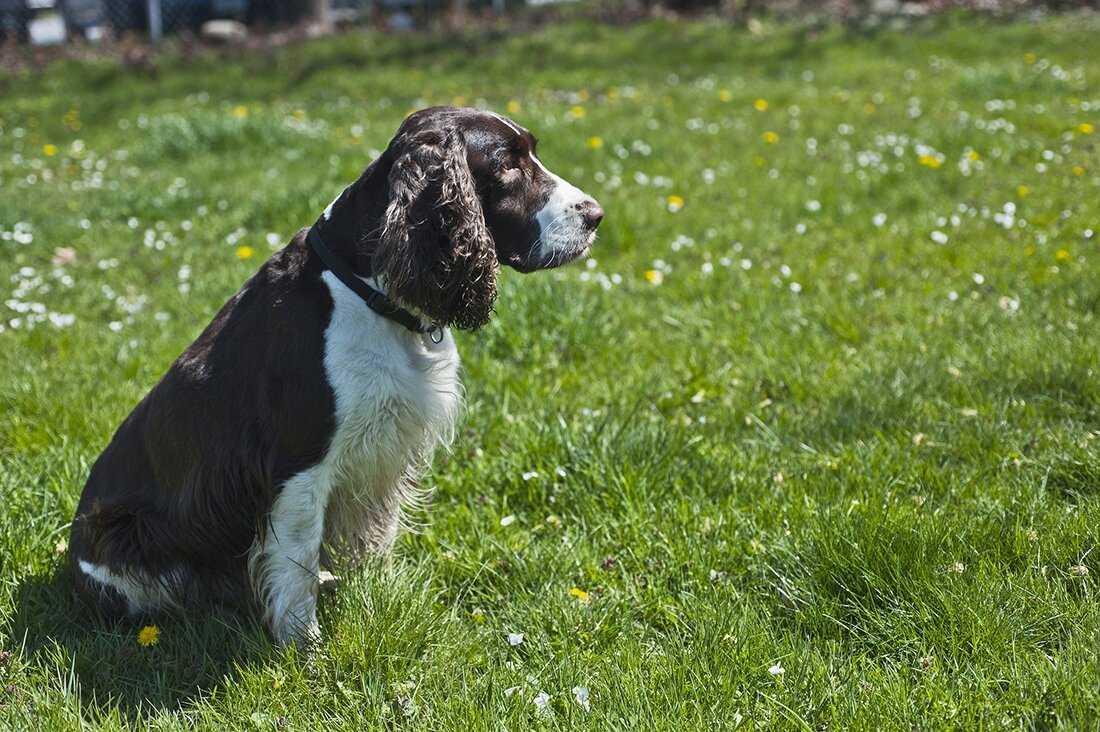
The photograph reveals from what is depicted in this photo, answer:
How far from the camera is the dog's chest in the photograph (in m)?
2.79

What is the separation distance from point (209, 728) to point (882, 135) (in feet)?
22.4

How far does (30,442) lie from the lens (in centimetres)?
381

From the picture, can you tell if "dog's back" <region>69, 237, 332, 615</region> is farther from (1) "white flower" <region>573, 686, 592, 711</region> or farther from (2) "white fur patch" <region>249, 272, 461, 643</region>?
(1) "white flower" <region>573, 686, 592, 711</region>

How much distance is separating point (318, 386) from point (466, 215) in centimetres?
64

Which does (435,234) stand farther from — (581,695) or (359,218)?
(581,695)

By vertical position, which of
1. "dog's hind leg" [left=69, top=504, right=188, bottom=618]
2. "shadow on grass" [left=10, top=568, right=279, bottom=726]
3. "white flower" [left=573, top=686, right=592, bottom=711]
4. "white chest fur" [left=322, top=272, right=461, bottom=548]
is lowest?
"shadow on grass" [left=10, top=568, right=279, bottom=726]

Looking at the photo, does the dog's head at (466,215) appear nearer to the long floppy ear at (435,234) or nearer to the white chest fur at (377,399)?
the long floppy ear at (435,234)

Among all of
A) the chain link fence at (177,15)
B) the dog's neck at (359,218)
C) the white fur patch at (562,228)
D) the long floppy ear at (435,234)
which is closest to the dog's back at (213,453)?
the dog's neck at (359,218)

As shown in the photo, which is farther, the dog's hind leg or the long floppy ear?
the dog's hind leg

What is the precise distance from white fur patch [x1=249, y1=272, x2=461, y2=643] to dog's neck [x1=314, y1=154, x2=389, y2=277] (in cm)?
9

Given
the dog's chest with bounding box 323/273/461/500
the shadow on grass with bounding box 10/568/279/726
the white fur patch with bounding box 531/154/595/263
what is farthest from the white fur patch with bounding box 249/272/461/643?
the white fur patch with bounding box 531/154/595/263

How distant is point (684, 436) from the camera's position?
3.60m

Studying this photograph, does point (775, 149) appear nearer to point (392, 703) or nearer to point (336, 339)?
point (336, 339)

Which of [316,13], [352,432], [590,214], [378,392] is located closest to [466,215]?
[590,214]
